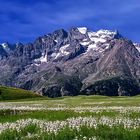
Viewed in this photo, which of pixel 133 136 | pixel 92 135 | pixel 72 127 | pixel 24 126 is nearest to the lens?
pixel 133 136

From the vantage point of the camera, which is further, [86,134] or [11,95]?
[11,95]

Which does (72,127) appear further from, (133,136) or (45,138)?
(133,136)

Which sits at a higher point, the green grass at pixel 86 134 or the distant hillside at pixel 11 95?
the distant hillside at pixel 11 95

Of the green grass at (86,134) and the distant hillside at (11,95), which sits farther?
the distant hillside at (11,95)

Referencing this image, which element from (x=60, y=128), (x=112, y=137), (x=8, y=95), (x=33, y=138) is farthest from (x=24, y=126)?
(x=8, y=95)

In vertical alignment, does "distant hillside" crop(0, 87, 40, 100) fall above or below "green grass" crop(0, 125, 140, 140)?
above

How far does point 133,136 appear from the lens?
51.9 feet

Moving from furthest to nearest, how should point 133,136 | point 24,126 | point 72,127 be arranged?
point 24,126
point 72,127
point 133,136

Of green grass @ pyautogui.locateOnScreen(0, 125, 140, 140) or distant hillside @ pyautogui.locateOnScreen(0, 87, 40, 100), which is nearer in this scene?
green grass @ pyautogui.locateOnScreen(0, 125, 140, 140)

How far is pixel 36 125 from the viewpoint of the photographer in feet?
69.8

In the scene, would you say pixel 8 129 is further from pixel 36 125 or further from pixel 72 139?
pixel 72 139

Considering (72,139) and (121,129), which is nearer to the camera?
(72,139)

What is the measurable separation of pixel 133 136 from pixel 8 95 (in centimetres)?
10690

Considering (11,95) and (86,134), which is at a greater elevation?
(11,95)
